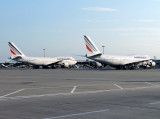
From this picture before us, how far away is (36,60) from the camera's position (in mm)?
100875

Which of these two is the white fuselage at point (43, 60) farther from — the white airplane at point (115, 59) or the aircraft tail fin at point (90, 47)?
the white airplane at point (115, 59)

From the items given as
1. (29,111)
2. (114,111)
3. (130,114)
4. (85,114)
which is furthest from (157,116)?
(29,111)

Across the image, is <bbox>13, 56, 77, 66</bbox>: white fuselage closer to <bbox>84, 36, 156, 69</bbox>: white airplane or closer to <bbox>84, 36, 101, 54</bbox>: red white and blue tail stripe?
<bbox>84, 36, 101, 54</bbox>: red white and blue tail stripe

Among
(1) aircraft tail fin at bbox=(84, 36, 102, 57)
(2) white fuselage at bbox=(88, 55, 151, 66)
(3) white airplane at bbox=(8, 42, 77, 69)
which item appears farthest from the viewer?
(3) white airplane at bbox=(8, 42, 77, 69)

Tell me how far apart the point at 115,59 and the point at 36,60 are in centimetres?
2921

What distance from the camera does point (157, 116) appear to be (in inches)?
387

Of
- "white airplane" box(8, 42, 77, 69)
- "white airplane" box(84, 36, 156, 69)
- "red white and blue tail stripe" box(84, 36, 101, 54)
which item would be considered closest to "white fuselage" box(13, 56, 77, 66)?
"white airplane" box(8, 42, 77, 69)

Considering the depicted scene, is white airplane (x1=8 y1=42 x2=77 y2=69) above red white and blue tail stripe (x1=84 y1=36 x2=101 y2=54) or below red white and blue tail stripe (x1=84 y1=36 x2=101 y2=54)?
below

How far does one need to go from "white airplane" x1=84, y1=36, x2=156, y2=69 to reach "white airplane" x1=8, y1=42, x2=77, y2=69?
925 inches

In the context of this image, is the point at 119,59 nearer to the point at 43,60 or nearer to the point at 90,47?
the point at 90,47

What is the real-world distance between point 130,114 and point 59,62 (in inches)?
3745

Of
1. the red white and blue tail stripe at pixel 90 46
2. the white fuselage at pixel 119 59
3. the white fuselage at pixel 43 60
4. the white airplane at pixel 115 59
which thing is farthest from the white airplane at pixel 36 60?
the white fuselage at pixel 119 59

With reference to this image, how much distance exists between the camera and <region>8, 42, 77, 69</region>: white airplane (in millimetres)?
98375

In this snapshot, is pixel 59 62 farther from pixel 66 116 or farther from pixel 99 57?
pixel 66 116
